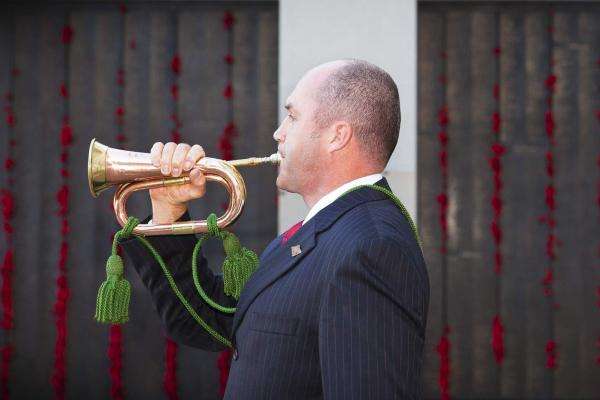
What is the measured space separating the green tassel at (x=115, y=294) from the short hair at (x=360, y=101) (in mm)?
460

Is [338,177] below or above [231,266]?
above

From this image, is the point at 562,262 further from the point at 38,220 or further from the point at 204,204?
the point at 38,220

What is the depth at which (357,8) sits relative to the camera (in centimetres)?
245

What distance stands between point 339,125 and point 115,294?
58 centimetres

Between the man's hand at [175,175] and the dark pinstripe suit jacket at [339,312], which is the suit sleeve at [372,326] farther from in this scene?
the man's hand at [175,175]

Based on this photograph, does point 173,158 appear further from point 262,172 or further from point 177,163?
point 262,172

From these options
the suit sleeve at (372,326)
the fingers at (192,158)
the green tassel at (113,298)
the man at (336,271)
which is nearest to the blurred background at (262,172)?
the green tassel at (113,298)

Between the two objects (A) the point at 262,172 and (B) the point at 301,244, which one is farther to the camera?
(A) the point at 262,172

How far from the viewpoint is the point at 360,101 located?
3.11 feet

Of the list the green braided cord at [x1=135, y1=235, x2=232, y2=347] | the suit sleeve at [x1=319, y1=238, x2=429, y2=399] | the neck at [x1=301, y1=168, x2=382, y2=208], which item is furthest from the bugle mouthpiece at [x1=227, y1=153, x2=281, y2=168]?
the suit sleeve at [x1=319, y1=238, x2=429, y2=399]

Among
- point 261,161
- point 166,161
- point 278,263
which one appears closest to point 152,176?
point 166,161

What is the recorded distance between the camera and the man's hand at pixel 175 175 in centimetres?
108

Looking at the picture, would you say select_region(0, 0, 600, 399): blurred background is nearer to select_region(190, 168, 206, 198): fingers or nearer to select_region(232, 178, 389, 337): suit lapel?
select_region(190, 168, 206, 198): fingers

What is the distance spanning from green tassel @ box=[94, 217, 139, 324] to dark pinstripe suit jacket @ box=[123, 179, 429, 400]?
0.30 metres
